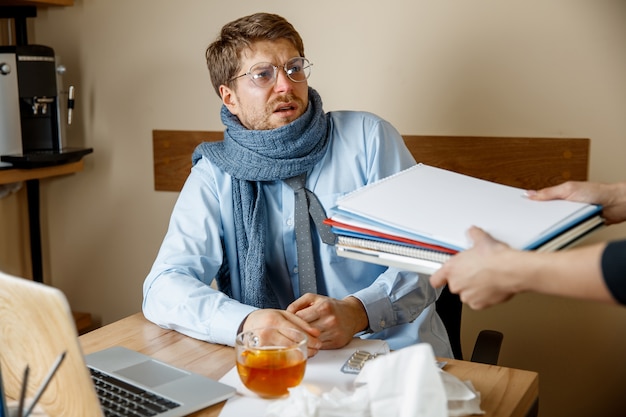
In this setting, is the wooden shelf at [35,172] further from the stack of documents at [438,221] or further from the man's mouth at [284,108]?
the stack of documents at [438,221]

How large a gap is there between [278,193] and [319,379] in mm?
651

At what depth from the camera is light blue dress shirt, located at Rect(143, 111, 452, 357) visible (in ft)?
5.00

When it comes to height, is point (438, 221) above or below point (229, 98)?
below

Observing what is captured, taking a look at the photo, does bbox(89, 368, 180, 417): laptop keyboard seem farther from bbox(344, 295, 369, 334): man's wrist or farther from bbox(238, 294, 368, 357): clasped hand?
bbox(344, 295, 369, 334): man's wrist

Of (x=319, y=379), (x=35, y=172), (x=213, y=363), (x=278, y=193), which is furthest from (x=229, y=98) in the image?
(x=35, y=172)

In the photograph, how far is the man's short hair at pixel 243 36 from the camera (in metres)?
1.72

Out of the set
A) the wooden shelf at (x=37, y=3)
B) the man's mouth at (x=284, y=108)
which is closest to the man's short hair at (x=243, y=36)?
the man's mouth at (x=284, y=108)

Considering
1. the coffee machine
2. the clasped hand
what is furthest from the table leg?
the clasped hand

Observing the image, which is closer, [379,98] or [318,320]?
[318,320]

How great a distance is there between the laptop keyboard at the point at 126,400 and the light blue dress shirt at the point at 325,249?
1.06 ft

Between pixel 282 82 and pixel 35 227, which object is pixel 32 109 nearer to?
pixel 35 227

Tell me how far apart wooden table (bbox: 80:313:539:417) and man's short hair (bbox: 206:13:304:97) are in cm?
66

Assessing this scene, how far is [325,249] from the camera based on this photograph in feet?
5.51

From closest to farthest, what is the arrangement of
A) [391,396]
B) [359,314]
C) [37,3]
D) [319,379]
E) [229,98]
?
1. [391,396]
2. [319,379]
3. [359,314]
4. [229,98]
5. [37,3]
